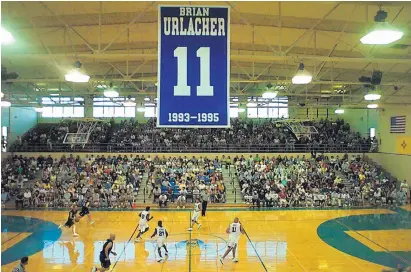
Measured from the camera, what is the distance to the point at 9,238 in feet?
52.4

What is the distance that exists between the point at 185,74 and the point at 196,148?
26.3 m

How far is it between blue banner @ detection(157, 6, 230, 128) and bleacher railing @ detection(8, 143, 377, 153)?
25685mm

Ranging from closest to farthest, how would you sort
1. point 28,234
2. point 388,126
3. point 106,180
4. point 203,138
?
point 28,234 < point 106,180 < point 388,126 < point 203,138

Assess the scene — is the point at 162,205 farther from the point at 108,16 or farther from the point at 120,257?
the point at 108,16

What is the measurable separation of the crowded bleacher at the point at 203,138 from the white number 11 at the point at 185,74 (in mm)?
25850

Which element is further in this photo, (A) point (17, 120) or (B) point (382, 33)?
(A) point (17, 120)

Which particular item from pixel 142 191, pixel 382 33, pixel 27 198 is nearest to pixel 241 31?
pixel 382 33

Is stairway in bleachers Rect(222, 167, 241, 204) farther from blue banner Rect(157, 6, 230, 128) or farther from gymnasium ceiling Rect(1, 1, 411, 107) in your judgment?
blue banner Rect(157, 6, 230, 128)

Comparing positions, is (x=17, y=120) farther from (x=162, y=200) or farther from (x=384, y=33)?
(x=384, y=33)

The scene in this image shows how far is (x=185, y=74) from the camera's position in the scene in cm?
499

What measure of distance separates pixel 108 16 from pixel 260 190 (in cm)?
1446

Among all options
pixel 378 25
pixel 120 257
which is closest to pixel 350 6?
pixel 378 25

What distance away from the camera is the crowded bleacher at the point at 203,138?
31672 millimetres

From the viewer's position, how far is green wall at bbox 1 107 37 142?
3338 cm
